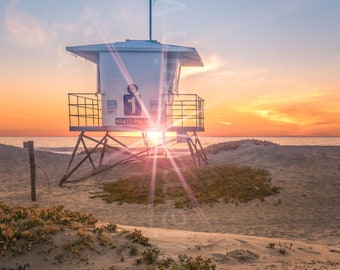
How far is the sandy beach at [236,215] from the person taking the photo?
23.1 ft

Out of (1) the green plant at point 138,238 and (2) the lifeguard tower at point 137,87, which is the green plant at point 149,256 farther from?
(2) the lifeguard tower at point 137,87

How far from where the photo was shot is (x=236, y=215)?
13.2 metres

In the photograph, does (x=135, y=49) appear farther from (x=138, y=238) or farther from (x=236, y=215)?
(x=138, y=238)

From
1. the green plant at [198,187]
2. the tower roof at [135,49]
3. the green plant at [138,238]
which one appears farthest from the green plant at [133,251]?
the tower roof at [135,49]

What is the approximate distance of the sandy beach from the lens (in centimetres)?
705

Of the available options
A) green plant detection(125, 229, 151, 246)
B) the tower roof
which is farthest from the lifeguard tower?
green plant detection(125, 229, 151, 246)

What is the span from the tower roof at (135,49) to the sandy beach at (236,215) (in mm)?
7817

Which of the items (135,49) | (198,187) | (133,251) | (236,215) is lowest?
(236,215)

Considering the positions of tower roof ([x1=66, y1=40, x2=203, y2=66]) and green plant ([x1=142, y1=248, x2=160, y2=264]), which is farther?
tower roof ([x1=66, y1=40, x2=203, y2=66])

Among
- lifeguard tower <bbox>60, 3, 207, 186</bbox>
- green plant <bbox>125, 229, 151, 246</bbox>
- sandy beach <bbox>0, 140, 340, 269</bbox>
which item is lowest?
sandy beach <bbox>0, 140, 340, 269</bbox>

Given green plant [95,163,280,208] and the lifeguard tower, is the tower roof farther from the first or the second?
green plant [95,163,280,208]

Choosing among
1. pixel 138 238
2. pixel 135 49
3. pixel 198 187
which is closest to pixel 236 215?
pixel 198 187

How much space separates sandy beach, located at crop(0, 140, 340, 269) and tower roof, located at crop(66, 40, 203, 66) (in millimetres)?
7817

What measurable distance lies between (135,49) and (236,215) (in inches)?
428
